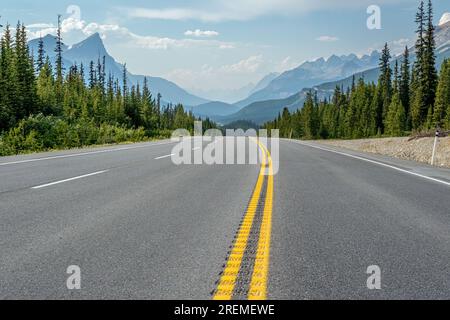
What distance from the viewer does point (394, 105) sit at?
7938 cm

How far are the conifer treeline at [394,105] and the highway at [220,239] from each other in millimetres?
34317

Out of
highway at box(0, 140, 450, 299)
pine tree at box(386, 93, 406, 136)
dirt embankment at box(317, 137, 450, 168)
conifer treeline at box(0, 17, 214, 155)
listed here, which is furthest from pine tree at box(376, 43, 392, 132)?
highway at box(0, 140, 450, 299)

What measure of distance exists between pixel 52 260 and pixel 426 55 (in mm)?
70765

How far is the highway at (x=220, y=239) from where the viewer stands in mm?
3234

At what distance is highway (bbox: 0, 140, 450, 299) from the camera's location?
3.23 metres

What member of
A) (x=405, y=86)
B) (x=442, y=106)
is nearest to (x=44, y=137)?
(x=442, y=106)

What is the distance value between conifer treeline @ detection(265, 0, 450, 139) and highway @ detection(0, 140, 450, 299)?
113ft

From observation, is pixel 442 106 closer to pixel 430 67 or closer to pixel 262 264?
pixel 430 67

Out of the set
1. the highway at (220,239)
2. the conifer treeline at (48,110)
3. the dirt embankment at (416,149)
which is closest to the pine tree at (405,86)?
the conifer treeline at (48,110)

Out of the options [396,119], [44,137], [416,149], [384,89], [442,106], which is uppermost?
[384,89]

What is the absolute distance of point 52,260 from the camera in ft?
12.4

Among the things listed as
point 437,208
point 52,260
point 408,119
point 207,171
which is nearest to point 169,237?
point 52,260

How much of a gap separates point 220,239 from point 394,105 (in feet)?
272

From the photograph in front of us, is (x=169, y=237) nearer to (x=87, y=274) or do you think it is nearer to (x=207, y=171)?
(x=87, y=274)
